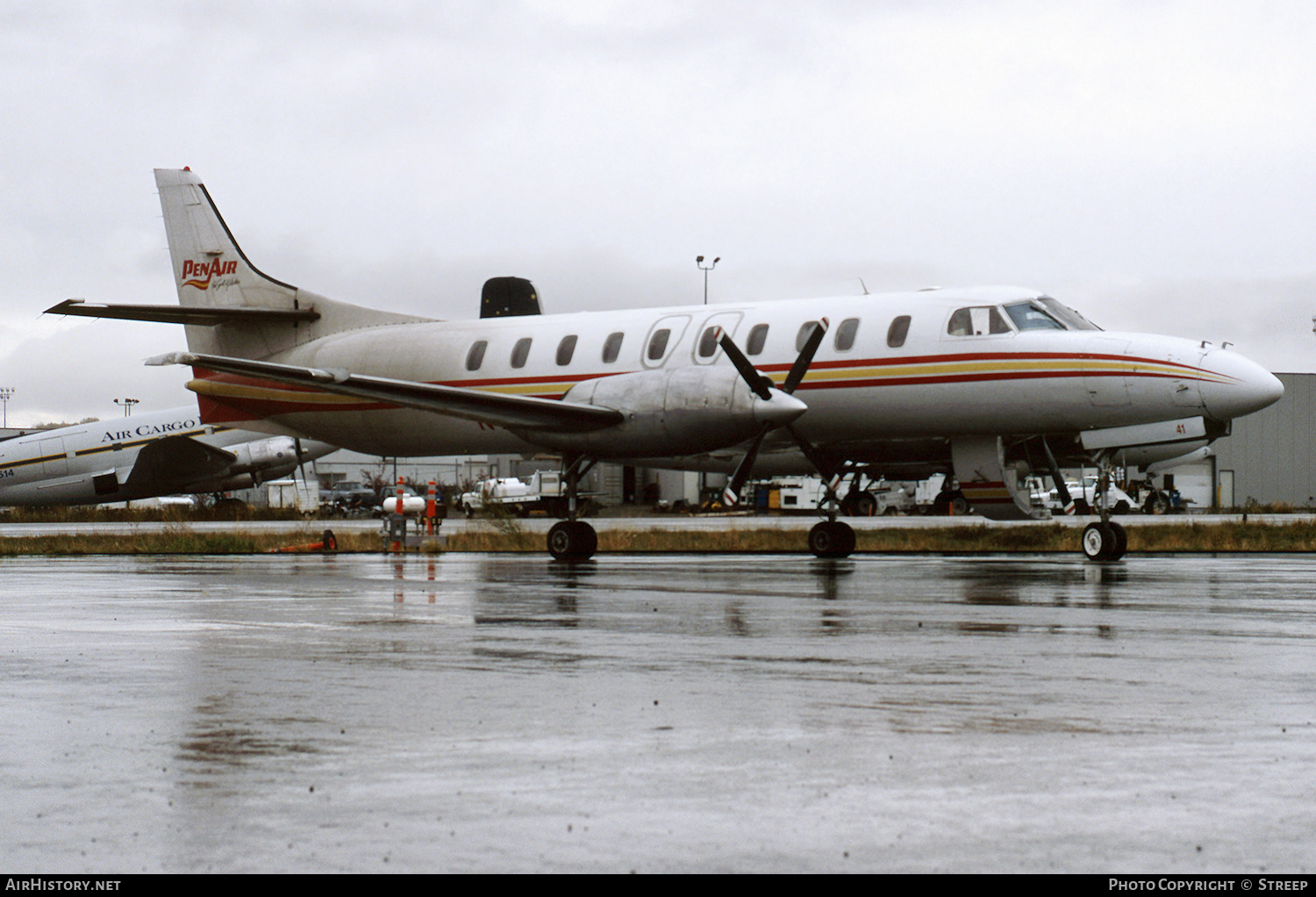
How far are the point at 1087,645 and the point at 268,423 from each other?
65.1 feet

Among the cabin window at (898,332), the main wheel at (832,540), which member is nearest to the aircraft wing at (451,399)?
the cabin window at (898,332)

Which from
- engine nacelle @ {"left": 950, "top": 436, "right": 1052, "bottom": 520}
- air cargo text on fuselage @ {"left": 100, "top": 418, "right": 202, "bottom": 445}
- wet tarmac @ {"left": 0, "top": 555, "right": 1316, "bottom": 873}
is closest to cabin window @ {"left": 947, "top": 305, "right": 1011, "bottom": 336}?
engine nacelle @ {"left": 950, "top": 436, "right": 1052, "bottom": 520}

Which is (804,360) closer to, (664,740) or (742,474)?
(742,474)

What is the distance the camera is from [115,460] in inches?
1817

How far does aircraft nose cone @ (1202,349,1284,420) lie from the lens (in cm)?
1859

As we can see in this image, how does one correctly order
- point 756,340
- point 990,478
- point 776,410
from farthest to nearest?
point 756,340 → point 990,478 → point 776,410

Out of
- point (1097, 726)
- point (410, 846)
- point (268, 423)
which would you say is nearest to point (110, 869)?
point (410, 846)

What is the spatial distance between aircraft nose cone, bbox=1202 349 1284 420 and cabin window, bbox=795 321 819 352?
226 inches

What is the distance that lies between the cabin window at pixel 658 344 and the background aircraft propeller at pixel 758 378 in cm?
167

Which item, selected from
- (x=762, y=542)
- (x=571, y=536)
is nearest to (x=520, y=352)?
(x=571, y=536)

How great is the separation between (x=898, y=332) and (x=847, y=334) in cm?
82

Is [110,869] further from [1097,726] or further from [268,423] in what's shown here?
[268,423]

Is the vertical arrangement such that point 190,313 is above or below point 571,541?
above

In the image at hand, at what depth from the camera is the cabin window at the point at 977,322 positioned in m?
19.9
